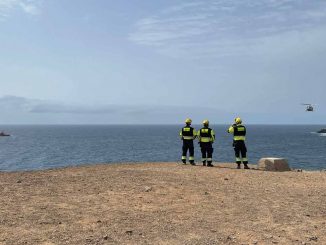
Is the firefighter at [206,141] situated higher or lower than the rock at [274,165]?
higher

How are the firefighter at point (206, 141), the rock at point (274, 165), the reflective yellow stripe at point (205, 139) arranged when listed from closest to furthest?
the rock at point (274, 165) → the firefighter at point (206, 141) → the reflective yellow stripe at point (205, 139)

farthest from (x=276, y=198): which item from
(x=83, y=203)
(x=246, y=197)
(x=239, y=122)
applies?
(x=239, y=122)

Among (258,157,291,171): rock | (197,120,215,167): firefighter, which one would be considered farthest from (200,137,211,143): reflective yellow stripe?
(258,157,291,171): rock

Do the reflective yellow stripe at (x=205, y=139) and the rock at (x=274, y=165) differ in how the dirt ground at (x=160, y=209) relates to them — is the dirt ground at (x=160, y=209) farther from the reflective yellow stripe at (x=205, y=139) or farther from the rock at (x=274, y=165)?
the reflective yellow stripe at (x=205, y=139)

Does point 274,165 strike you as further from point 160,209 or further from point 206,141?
point 160,209

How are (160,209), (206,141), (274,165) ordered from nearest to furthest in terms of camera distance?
(160,209), (274,165), (206,141)

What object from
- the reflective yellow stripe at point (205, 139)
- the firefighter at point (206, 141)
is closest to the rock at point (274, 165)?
the firefighter at point (206, 141)

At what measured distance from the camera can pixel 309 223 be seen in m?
10.2

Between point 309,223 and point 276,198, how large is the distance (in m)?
2.44

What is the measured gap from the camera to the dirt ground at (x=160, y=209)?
8.99 m

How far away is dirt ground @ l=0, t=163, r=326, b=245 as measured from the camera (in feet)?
29.5

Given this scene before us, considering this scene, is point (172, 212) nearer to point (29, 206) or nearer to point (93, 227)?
point (93, 227)

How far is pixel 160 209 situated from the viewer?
11094 millimetres

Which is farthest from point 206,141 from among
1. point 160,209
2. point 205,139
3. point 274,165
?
point 160,209
